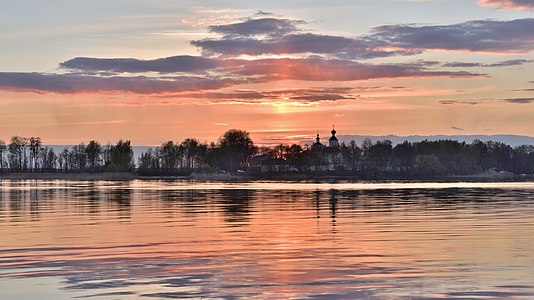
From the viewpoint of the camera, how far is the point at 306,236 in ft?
117

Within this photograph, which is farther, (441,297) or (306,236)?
(306,236)

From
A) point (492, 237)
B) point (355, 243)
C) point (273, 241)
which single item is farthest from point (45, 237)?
point (492, 237)

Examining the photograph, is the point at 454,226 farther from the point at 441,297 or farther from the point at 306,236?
the point at 441,297

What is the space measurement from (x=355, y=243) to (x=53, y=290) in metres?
14.5

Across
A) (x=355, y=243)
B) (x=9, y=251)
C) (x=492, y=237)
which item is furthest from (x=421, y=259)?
(x=9, y=251)

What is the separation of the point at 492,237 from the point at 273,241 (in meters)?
9.47

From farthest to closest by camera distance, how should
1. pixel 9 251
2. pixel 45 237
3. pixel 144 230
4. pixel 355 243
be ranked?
pixel 144 230, pixel 45 237, pixel 355 243, pixel 9 251

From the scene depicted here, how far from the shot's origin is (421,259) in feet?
87.1

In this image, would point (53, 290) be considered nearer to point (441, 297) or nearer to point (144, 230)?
point (441, 297)

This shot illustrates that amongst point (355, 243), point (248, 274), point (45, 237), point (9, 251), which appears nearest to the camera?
point (248, 274)

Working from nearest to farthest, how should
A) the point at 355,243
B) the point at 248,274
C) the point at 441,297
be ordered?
1. the point at 441,297
2. the point at 248,274
3. the point at 355,243

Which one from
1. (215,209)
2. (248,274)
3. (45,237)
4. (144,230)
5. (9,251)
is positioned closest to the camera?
(248,274)

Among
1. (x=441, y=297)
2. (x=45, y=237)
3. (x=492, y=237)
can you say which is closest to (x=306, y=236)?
(x=492, y=237)

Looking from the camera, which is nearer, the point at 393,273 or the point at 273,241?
the point at 393,273
